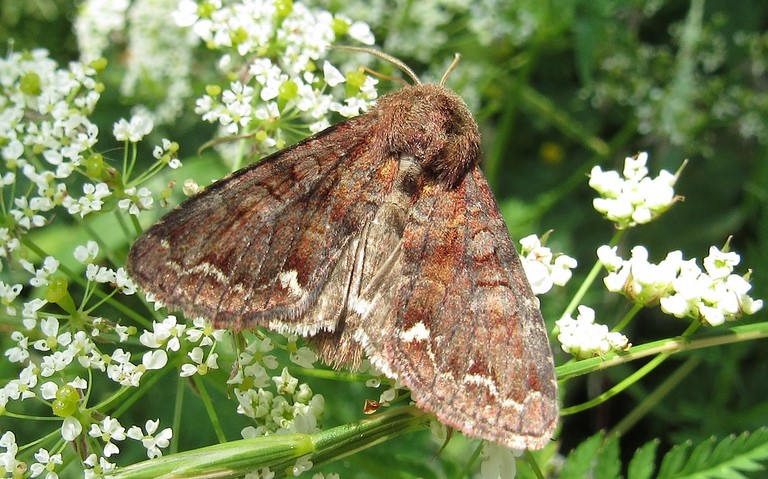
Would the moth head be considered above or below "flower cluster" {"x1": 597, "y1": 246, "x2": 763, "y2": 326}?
below

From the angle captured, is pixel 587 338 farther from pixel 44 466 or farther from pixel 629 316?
pixel 44 466

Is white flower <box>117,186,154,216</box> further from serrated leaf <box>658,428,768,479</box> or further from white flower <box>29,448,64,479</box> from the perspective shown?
serrated leaf <box>658,428,768,479</box>

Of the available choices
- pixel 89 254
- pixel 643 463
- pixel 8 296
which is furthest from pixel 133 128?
pixel 643 463

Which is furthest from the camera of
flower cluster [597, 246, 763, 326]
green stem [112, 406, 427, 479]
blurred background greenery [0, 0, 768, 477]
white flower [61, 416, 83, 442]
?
blurred background greenery [0, 0, 768, 477]

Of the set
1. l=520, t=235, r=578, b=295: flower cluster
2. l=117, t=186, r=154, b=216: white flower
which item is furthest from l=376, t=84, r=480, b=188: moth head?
l=117, t=186, r=154, b=216: white flower

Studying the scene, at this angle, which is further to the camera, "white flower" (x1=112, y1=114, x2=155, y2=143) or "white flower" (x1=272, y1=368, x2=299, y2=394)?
"white flower" (x1=112, y1=114, x2=155, y2=143)

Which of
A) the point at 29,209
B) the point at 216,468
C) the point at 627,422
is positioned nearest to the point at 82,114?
the point at 29,209

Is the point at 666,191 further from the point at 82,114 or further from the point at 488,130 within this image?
the point at 488,130

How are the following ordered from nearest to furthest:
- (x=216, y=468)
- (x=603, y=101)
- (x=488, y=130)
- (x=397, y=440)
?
(x=216, y=468) < (x=397, y=440) < (x=603, y=101) < (x=488, y=130)
